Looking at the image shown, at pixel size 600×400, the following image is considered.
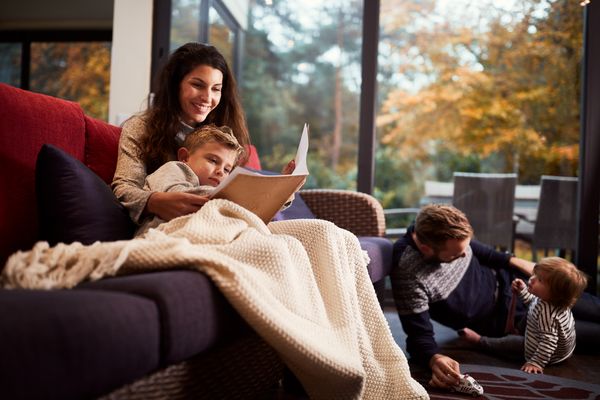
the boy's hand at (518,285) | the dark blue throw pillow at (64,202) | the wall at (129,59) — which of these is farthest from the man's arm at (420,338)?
the wall at (129,59)

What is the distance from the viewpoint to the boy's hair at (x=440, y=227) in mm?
2531

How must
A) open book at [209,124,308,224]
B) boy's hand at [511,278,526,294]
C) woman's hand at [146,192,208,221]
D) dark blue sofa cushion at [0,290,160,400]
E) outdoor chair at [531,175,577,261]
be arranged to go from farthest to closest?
outdoor chair at [531,175,577,261]
boy's hand at [511,278,526,294]
woman's hand at [146,192,208,221]
open book at [209,124,308,224]
dark blue sofa cushion at [0,290,160,400]

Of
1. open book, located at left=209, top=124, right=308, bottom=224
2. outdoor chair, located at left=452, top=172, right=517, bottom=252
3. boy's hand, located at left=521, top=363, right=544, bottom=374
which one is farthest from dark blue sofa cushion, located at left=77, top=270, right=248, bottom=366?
outdoor chair, located at left=452, top=172, right=517, bottom=252

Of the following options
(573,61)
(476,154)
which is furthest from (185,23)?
(573,61)

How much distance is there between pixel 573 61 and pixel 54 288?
146 inches

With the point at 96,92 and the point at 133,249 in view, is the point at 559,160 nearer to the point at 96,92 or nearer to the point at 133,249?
the point at 133,249

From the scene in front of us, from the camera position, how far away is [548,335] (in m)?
2.58

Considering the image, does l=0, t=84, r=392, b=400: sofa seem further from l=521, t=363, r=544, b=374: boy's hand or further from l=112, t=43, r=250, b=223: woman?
l=521, t=363, r=544, b=374: boy's hand

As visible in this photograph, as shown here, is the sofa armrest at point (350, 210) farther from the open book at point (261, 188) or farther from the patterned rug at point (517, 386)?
the open book at point (261, 188)

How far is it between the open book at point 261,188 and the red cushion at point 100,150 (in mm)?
608

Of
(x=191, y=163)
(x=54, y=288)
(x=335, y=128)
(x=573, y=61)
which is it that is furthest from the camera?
(x=335, y=128)

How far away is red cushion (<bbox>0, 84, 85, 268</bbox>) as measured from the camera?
1674 millimetres

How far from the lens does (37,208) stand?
67.7 inches

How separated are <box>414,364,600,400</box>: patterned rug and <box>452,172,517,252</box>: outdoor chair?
176cm
